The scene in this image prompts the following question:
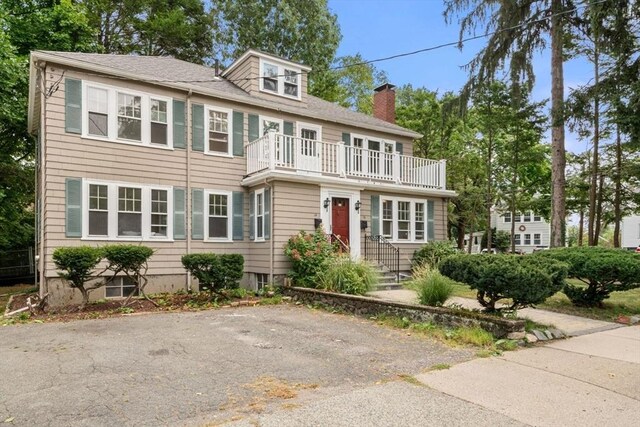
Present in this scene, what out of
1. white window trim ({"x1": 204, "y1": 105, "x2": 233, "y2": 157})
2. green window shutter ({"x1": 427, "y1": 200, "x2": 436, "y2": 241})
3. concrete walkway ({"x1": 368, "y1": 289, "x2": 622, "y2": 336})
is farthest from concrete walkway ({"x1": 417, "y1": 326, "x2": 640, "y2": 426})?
white window trim ({"x1": 204, "y1": 105, "x2": 233, "y2": 157})

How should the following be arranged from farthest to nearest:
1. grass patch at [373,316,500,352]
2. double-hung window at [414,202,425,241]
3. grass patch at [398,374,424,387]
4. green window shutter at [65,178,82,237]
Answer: double-hung window at [414,202,425,241], green window shutter at [65,178,82,237], grass patch at [373,316,500,352], grass patch at [398,374,424,387]

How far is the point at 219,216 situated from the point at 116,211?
2.88 metres

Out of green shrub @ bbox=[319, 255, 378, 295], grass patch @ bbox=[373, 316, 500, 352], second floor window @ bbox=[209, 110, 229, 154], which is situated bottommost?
grass patch @ bbox=[373, 316, 500, 352]

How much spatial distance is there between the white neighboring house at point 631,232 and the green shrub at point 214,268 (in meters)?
36.0

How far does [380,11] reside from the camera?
13344mm

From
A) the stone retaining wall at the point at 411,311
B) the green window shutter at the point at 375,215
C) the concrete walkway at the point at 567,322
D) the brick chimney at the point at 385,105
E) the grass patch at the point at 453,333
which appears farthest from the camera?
the brick chimney at the point at 385,105

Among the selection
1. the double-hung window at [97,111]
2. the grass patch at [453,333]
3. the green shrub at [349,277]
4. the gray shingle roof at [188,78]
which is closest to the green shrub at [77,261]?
the double-hung window at [97,111]

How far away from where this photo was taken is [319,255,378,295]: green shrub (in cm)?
1048

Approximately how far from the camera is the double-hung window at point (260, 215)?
12930 mm

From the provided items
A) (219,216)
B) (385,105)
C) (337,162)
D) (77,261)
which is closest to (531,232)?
(385,105)

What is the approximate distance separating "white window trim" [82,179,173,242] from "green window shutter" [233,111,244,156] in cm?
243

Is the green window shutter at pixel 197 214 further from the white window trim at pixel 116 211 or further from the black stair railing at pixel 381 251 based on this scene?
the black stair railing at pixel 381 251

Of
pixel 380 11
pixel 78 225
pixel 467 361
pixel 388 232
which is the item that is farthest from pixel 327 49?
pixel 467 361

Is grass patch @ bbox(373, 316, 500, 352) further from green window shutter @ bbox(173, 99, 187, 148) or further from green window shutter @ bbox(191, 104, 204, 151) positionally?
green window shutter @ bbox(173, 99, 187, 148)
